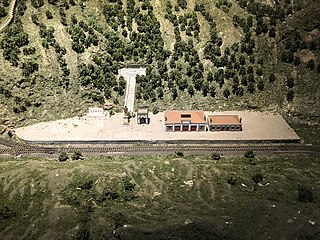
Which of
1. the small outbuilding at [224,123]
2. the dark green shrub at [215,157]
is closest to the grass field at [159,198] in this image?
the dark green shrub at [215,157]

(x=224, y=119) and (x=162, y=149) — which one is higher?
(x=224, y=119)

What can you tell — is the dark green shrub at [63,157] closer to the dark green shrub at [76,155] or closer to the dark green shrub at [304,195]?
the dark green shrub at [76,155]

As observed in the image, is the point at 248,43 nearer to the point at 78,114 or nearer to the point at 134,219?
the point at 78,114

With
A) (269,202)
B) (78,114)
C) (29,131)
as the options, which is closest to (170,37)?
(78,114)

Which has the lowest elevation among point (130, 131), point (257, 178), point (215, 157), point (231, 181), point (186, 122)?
point (231, 181)

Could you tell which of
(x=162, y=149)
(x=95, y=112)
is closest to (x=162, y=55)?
(x=95, y=112)

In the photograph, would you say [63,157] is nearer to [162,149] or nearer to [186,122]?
[162,149]
